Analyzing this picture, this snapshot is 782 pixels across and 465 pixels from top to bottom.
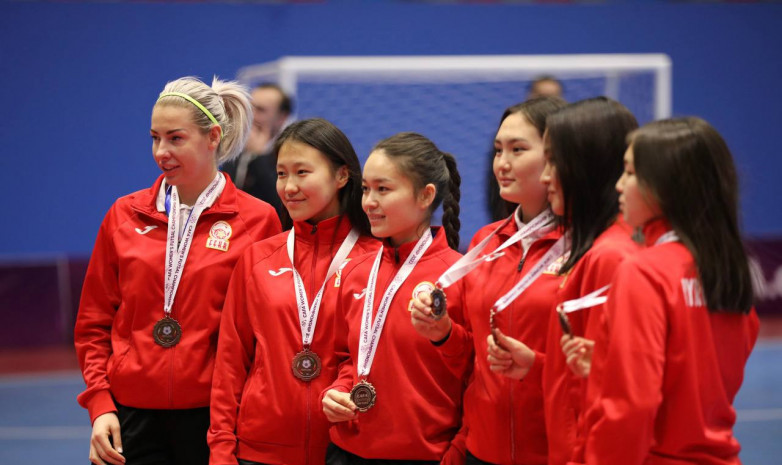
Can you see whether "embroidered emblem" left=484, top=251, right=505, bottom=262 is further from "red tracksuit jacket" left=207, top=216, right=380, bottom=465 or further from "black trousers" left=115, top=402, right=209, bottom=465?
"black trousers" left=115, top=402, right=209, bottom=465

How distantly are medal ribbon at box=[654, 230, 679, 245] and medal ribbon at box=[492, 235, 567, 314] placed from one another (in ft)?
1.21

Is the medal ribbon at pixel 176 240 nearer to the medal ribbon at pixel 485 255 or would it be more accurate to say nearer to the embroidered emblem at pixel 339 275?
the embroidered emblem at pixel 339 275

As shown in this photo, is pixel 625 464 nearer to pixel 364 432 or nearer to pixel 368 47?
pixel 364 432

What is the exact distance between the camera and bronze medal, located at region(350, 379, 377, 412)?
9.30 ft

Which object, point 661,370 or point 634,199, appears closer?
point 661,370

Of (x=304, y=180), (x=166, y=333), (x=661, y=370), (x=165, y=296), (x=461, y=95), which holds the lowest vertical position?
(x=461, y=95)

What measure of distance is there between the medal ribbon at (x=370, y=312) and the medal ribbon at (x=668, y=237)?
94 cm

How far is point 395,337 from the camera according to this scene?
9.54 ft

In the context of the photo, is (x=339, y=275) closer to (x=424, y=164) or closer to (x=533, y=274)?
(x=424, y=164)

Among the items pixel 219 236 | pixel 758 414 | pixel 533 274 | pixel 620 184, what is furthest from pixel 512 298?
pixel 758 414

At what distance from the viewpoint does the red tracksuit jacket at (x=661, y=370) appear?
6.82 ft

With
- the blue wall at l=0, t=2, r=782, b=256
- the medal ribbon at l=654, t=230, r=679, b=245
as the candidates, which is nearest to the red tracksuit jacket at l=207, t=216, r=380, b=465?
the medal ribbon at l=654, t=230, r=679, b=245

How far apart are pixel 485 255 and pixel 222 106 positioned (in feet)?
3.81

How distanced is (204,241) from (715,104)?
805 centimetres
